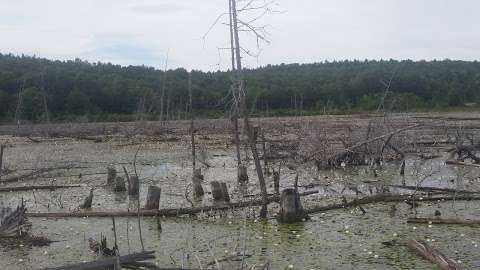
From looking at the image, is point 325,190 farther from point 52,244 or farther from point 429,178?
point 52,244

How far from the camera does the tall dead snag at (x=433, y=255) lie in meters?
5.89

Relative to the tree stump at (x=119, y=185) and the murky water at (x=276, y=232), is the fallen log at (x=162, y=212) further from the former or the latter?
the tree stump at (x=119, y=185)

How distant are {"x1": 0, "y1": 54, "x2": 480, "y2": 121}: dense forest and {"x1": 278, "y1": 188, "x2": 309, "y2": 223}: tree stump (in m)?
36.0

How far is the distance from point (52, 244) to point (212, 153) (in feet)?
43.3

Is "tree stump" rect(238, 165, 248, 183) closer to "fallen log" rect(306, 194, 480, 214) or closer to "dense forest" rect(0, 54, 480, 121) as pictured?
"fallen log" rect(306, 194, 480, 214)

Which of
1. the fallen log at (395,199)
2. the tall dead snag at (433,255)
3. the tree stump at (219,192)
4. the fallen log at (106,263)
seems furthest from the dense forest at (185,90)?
the fallen log at (106,263)

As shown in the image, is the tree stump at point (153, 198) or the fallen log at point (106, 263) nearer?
the fallen log at point (106, 263)

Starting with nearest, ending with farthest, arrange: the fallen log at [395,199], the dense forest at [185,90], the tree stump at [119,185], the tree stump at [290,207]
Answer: the tree stump at [290,207]
the fallen log at [395,199]
the tree stump at [119,185]
the dense forest at [185,90]

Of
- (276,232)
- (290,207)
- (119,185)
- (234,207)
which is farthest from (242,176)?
(276,232)

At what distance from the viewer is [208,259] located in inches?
268

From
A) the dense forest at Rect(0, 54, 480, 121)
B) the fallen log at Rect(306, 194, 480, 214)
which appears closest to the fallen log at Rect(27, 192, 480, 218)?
the fallen log at Rect(306, 194, 480, 214)

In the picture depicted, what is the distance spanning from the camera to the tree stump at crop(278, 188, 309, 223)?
8688 millimetres

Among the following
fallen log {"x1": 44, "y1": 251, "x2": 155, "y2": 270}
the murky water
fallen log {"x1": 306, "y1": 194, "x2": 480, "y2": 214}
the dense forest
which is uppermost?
the dense forest

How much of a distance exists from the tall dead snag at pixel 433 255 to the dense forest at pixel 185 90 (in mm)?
38078
